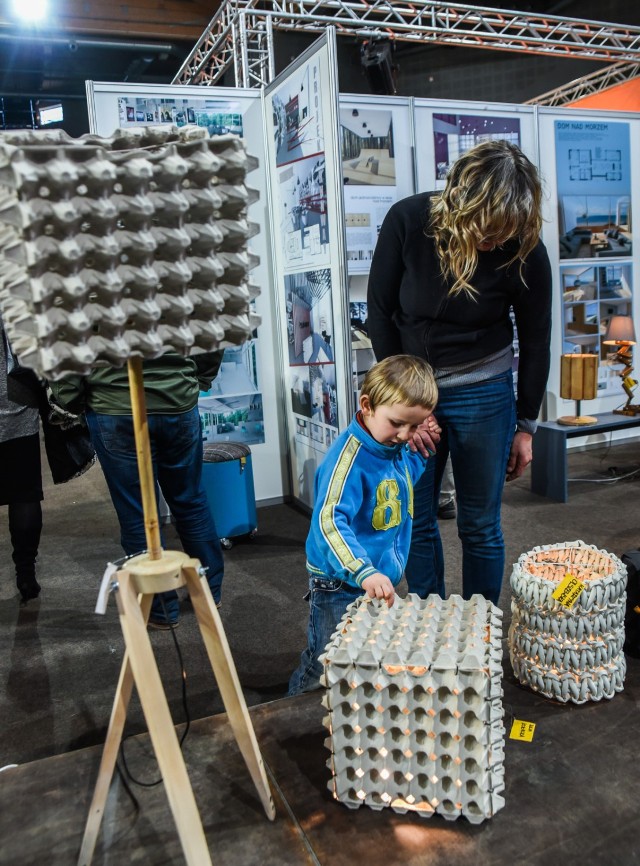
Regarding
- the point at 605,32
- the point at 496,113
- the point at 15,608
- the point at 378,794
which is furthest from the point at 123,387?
the point at 605,32

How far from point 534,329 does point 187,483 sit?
130cm

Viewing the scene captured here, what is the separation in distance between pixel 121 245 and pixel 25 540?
235 centimetres

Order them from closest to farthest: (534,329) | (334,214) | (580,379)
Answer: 1. (534,329)
2. (334,214)
3. (580,379)

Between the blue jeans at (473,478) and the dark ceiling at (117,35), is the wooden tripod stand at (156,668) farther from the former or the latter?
the dark ceiling at (117,35)

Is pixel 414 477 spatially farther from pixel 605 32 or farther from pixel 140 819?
pixel 605 32

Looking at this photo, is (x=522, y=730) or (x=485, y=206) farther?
(x=485, y=206)

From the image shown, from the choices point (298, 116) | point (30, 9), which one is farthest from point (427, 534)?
point (30, 9)

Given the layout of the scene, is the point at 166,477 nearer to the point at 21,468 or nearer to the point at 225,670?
the point at 21,468


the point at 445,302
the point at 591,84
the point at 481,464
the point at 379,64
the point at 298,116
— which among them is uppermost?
the point at 379,64

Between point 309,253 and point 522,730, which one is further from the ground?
point 309,253

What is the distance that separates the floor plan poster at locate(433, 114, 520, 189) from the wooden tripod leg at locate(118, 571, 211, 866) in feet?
12.1

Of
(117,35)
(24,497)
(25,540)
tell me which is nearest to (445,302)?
(24,497)

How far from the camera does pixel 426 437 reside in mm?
1827

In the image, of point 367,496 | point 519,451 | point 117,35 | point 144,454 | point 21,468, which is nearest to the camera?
point 144,454
